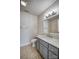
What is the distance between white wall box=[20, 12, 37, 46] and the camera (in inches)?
235

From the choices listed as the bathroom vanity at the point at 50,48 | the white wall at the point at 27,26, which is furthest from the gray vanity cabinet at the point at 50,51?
the white wall at the point at 27,26

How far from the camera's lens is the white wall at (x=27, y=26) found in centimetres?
596

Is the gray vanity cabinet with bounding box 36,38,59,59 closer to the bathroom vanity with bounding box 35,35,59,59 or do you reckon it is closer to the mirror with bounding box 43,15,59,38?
the bathroom vanity with bounding box 35,35,59,59

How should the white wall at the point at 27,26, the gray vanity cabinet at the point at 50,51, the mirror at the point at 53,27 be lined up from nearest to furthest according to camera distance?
the gray vanity cabinet at the point at 50,51, the mirror at the point at 53,27, the white wall at the point at 27,26

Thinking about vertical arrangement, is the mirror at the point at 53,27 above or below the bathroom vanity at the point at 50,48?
above

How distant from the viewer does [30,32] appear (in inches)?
255

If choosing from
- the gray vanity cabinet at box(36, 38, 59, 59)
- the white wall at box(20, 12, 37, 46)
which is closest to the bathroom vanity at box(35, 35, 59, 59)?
the gray vanity cabinet at box(36, 38, 59, 59)

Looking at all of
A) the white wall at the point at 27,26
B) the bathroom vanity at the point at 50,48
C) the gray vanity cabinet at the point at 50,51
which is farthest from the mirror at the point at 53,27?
the white wall at the point at 27,26

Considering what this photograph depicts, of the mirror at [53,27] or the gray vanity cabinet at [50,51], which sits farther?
the mirror at [53,27]

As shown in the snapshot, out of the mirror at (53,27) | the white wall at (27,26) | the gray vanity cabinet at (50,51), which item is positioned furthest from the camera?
the white wall at (27,26)

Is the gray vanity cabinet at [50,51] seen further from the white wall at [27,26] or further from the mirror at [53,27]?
the white wall at [27,26]
